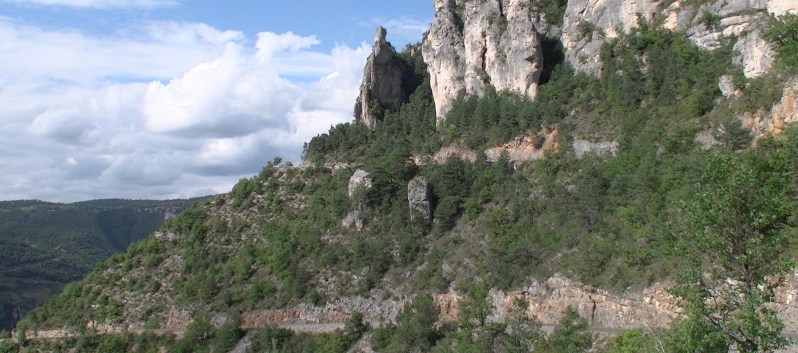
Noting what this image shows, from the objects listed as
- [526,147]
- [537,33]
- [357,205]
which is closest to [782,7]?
[526,147]

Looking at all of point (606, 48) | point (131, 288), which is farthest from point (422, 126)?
point (131, 288)

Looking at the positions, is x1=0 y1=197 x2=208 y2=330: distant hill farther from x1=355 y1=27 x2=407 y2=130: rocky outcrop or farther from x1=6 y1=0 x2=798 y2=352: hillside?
x1=355 y1=27 x2=407 y2=130: rocky outcrop

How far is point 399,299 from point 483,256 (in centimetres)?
778

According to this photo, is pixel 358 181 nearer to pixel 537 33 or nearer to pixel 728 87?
pixel 537 33

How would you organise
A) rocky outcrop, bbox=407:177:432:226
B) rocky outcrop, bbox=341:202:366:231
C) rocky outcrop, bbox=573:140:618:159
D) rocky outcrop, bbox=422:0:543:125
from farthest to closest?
rocky outcrop, bbox=422:0:543:125, rocky outcrop, bbox=341:202:366:231, rocky outcrop, bbox=407:177:432:226, rocky outcrop, bbox=573:140:618:159

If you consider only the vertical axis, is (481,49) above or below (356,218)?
above

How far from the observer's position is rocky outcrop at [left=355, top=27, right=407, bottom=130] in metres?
77.9

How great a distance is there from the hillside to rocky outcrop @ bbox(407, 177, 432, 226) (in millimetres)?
194

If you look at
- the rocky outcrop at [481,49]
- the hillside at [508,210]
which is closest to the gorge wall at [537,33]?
the rocky outcrop at [481,49]

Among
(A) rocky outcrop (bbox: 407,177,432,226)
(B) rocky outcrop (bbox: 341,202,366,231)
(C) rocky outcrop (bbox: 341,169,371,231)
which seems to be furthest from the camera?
(C) rocky outcrop (bbox: 341,169,371,231)

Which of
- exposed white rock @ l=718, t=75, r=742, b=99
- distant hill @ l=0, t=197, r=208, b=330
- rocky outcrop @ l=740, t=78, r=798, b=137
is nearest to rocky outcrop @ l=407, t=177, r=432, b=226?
exposed white rock @ l=718, t=75, r=742, b=99

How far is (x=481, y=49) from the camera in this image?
6694 cm

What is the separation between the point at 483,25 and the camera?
6656 cm

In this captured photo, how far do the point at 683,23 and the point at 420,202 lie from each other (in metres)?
28.1
